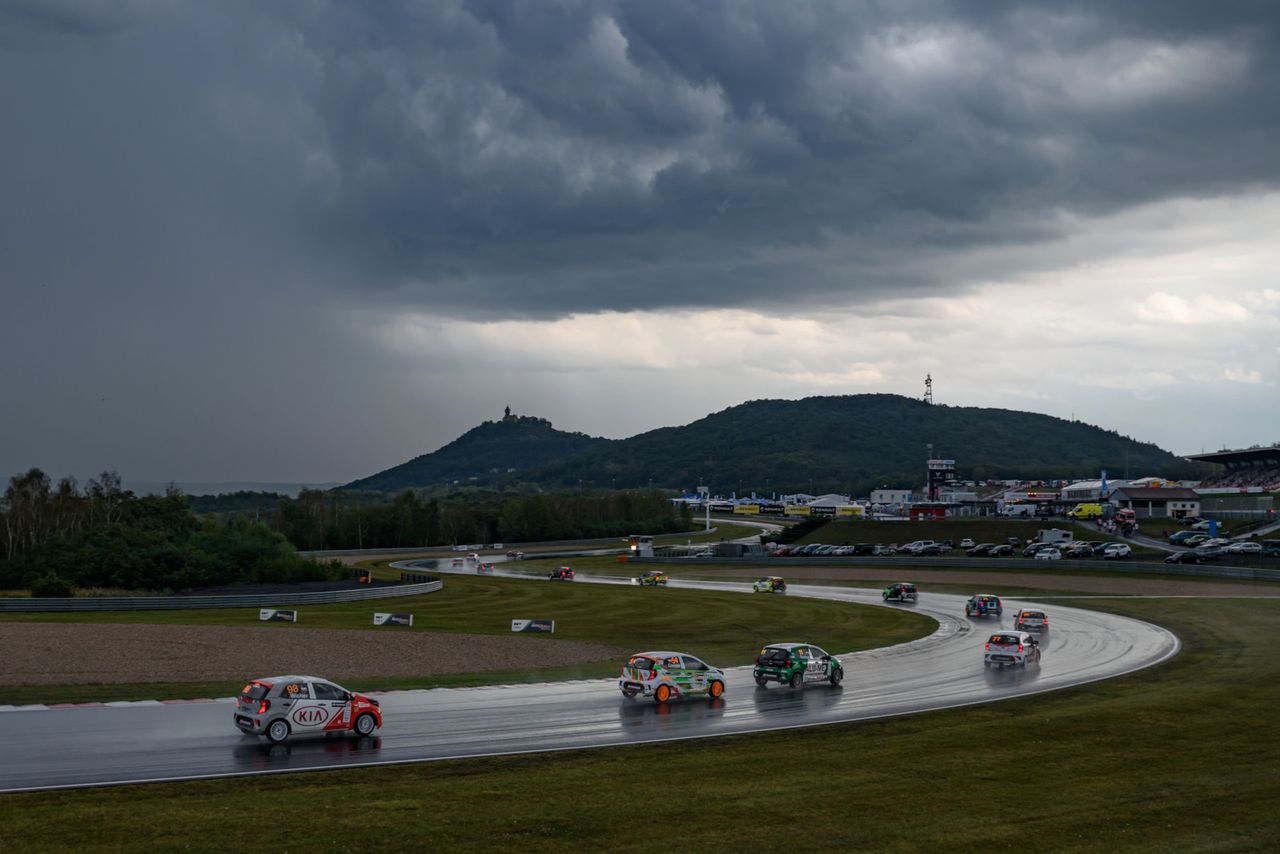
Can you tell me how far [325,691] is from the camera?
29.6m

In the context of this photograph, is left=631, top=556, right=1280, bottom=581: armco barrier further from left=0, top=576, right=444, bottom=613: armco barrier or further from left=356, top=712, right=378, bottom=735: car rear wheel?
left=356, top=712, right=378, bottom=735: car rear wheel

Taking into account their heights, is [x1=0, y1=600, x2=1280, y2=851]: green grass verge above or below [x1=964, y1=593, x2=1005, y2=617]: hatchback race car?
above

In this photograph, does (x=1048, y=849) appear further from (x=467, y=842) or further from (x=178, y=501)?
(x=178, y=501)

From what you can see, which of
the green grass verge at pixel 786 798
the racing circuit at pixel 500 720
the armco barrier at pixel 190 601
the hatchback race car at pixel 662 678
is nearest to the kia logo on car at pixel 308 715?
the racing circuit at pixel 500 720

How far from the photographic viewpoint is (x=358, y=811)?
22.1 meters

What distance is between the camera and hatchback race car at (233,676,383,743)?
28.8m

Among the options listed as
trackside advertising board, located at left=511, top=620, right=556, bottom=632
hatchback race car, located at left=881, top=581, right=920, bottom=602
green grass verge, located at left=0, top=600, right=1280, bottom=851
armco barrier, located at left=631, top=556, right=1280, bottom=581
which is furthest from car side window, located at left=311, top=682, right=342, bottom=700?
armco barrier, located at left=631, top=556, right=1280, bottom=581

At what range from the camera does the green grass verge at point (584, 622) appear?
1533 inches

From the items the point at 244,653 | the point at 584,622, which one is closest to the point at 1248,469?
the point at 584,622

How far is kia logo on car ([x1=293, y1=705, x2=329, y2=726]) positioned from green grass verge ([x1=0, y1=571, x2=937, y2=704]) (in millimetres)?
8702

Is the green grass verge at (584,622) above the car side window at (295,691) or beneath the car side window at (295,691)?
beneath

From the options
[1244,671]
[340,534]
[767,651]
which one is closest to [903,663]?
[767,651]

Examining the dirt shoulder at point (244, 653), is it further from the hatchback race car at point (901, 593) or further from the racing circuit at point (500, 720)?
the hatchback race car at point (901, 593)

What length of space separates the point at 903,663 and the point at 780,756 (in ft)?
68.8
